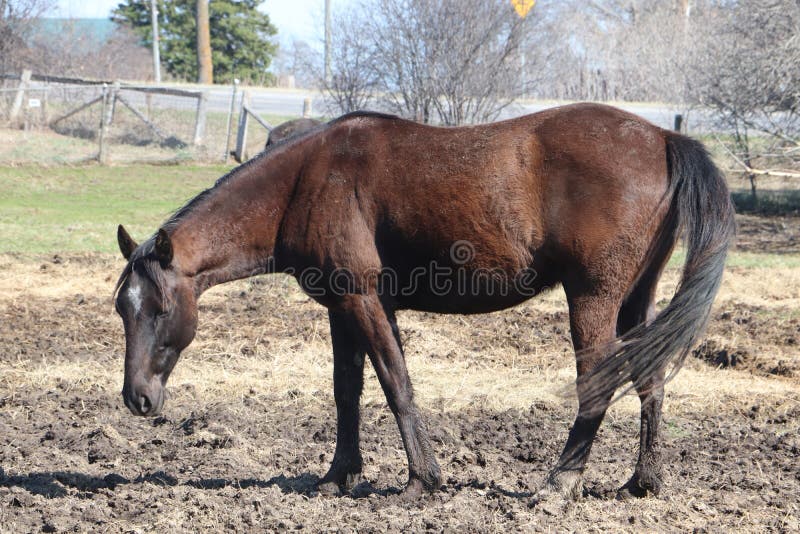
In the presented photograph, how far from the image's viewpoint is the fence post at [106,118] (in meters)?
18.6

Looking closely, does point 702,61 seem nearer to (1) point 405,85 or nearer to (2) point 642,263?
(1) point 405,85

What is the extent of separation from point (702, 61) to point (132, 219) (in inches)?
436

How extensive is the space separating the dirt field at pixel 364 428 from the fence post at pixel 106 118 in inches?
403

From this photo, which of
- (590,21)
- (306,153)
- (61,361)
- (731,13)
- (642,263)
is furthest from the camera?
(590,21)

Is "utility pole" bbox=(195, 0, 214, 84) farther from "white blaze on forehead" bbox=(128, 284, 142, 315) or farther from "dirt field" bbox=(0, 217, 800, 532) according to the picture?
"white blaze on forehead" bbox=(128, 284, 142, 315)

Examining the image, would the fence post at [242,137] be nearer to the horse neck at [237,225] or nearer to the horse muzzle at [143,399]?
the horse neck at [237,225]

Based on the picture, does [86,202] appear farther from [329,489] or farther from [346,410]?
[329,489]

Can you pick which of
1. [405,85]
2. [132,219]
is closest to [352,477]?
[132,219]

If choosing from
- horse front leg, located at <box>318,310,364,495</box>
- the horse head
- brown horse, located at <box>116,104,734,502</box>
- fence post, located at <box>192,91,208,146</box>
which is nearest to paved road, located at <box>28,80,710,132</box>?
fence post, located at <box>192,91,208,146</box>

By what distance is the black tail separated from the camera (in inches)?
165

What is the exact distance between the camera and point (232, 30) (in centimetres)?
3538

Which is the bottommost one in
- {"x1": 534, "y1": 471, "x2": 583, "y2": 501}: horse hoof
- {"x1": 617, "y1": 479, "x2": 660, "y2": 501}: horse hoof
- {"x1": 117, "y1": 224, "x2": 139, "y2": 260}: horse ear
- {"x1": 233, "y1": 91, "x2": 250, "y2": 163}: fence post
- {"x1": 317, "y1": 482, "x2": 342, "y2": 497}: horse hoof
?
{"x1": 317, "y1": 482, "x2": 342, "y2": 497}: horse hoof

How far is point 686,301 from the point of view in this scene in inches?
165

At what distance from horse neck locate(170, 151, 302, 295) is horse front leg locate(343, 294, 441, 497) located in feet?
2.03
